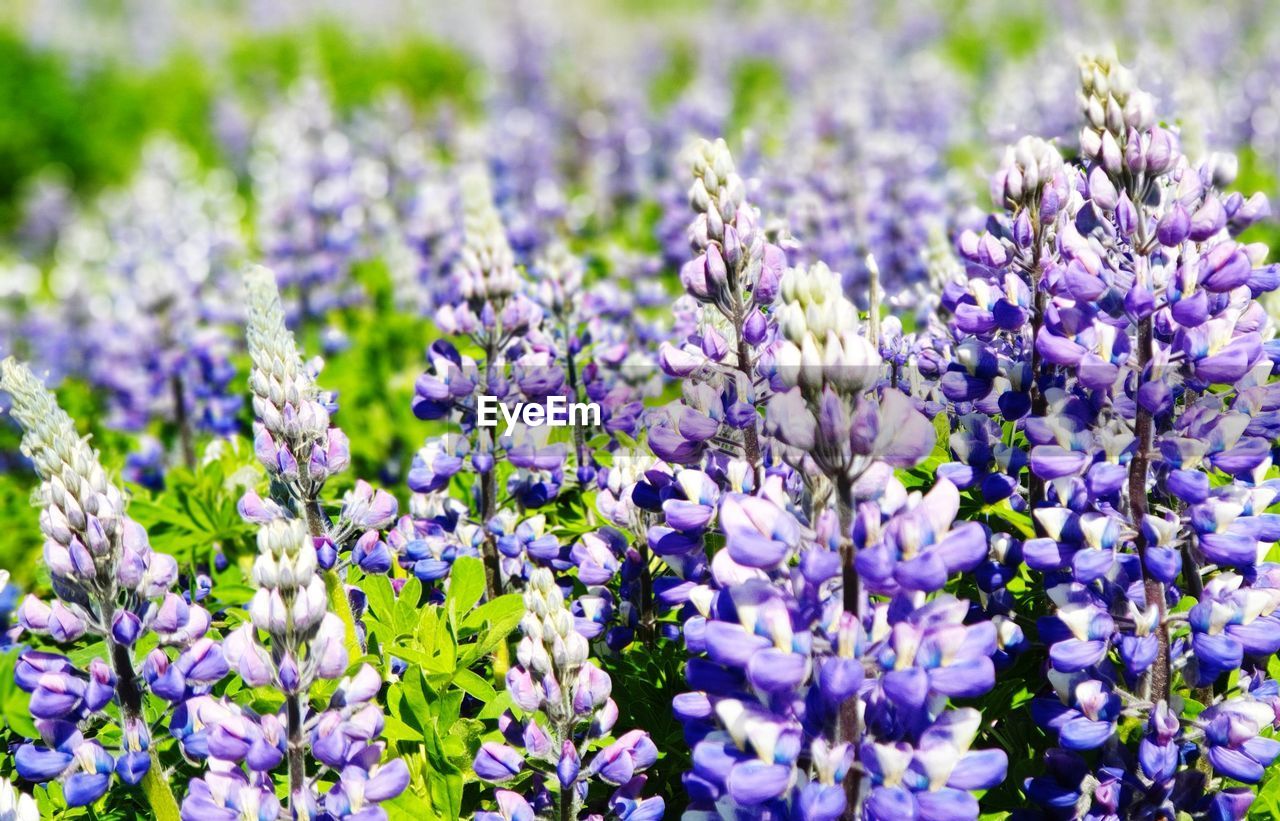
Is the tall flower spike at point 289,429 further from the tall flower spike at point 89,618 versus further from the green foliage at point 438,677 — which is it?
the tall flower spike at point 89,618

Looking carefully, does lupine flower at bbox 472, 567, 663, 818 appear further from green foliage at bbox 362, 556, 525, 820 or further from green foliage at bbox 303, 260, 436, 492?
green foliage at bbox 303, 260, 436, 492

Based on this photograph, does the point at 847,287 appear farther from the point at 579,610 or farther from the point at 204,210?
the point at 204,210

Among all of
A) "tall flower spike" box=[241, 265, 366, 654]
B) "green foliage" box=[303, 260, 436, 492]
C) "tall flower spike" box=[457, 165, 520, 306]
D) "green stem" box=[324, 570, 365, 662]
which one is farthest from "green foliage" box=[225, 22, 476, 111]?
"green stem" box=[324, 570, 365, 662]

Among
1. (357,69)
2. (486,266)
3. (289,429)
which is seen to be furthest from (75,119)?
(289,429)

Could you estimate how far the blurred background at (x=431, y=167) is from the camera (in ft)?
14.6

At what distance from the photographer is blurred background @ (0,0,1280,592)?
4441 mm

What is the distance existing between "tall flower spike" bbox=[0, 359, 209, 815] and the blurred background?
112 cm

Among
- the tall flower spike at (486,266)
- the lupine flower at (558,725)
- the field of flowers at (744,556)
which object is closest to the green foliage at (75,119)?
the field of flowers at (744,556)

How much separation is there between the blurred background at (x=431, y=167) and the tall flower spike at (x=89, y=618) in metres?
1.12

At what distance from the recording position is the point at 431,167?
705cm

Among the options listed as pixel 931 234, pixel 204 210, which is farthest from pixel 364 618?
pixel 204 210

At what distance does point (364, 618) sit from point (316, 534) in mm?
225

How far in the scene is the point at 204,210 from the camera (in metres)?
7.06

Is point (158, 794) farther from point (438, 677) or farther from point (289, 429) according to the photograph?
point (289, 429)
